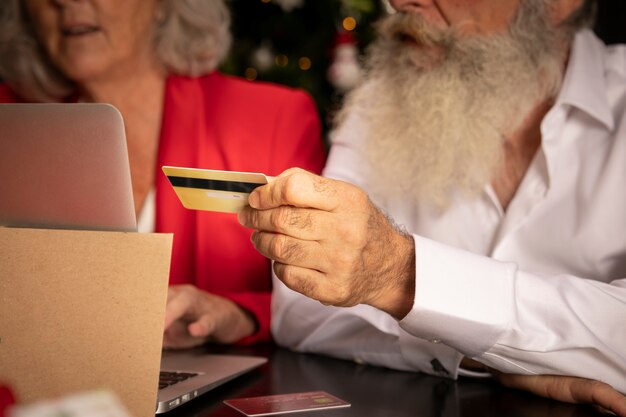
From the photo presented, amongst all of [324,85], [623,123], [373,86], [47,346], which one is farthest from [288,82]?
[47,346]

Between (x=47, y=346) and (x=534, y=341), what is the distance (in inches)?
27.1

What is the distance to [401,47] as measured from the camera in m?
1.64

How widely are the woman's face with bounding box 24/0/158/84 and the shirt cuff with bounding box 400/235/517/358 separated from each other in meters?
1.25

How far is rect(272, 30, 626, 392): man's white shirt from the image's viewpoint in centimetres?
108

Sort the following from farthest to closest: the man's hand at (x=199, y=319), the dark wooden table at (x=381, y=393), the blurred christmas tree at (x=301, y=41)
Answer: the blurred christmas tree at (x=301, y=41) → the man's hand at (x=199, y=319) → the dark wooden table at (x=381, y=393)

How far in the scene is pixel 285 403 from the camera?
1.03 m

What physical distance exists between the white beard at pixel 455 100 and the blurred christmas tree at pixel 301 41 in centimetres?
146

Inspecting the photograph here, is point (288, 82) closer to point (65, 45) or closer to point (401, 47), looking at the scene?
point (65, 45)

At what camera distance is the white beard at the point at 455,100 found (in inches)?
61.1

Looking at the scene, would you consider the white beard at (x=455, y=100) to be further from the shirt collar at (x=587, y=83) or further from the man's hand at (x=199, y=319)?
the man's hand at (x=199, y=319)

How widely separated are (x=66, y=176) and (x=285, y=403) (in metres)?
0.43

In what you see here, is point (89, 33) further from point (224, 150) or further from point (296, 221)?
point (296, 221)

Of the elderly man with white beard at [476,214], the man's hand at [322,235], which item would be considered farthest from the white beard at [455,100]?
the man's hand at [322,235]

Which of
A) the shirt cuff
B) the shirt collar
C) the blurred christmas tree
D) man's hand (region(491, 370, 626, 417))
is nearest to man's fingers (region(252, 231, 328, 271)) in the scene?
the shirt cuff
